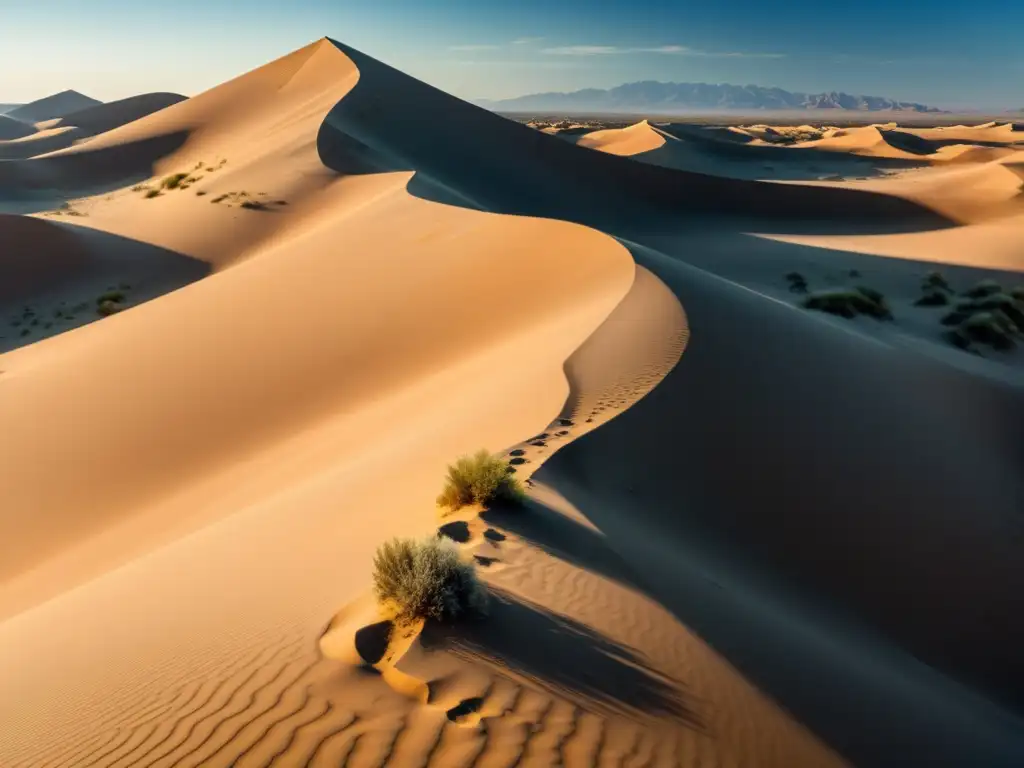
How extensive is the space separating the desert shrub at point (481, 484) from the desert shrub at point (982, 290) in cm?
1682

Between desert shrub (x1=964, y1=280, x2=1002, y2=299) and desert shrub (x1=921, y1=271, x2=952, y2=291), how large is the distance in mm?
612

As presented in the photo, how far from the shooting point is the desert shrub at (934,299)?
57.9ft

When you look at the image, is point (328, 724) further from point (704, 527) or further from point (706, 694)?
point (704, 527)

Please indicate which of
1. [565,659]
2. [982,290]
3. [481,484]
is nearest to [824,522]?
[481,484]

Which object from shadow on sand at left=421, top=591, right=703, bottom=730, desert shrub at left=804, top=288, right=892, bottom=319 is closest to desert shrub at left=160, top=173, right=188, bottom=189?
desert shrub at left=804, top=288, right=892, bottom=319

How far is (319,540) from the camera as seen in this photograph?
224 inches

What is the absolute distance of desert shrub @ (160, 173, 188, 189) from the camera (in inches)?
1227

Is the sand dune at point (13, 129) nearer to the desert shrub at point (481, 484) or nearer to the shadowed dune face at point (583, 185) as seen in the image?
the shadowed dune face at point (583, 185)

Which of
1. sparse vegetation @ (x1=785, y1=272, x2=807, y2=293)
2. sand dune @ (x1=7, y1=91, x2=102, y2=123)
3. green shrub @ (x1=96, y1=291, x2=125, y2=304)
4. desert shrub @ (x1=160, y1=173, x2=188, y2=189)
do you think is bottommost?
green shrub @ (x1=96, y1=291, x2=125, y2=304)

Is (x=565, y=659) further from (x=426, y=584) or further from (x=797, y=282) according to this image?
(x=797, y=282)

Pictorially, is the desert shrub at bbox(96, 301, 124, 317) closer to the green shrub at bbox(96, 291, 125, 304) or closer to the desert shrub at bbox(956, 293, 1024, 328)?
the green shrub at bbox(96, 291, 125, 304)

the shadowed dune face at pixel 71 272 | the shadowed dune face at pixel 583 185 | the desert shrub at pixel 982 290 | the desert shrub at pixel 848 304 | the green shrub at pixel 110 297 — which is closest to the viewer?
the desert shrub at pixel 848 304

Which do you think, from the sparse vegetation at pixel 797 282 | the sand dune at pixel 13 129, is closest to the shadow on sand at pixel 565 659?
the sparse vegetation at pixel 797 282

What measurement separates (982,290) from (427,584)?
18.8 meters
